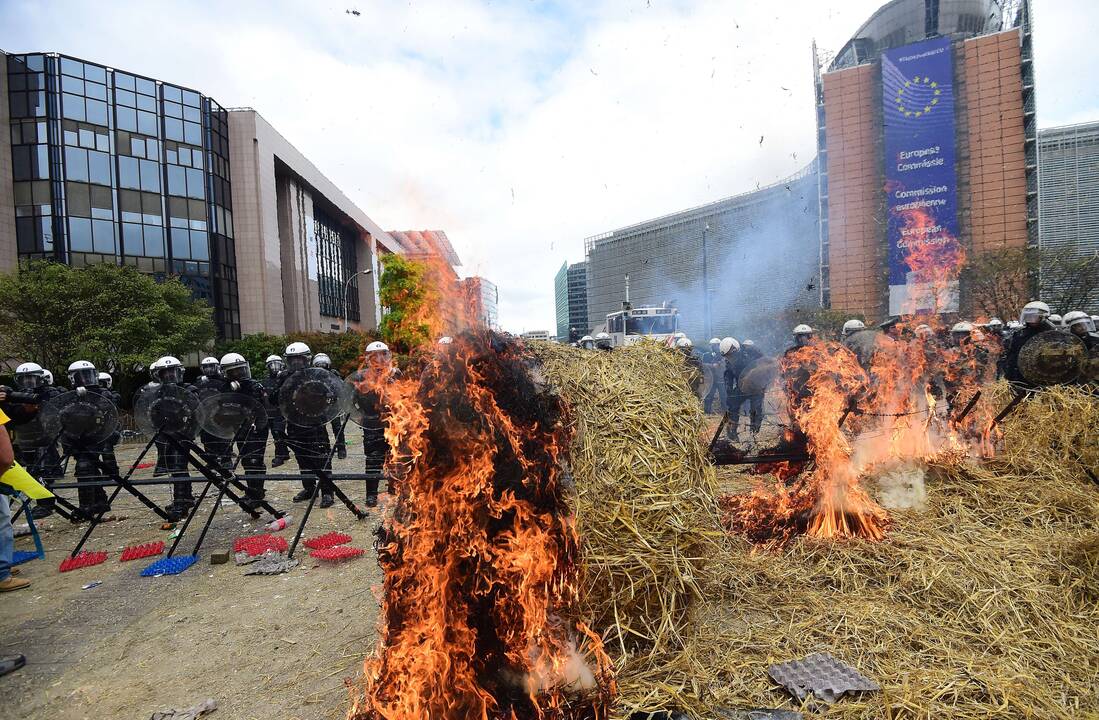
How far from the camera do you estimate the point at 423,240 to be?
3168 mm

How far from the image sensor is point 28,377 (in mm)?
8711

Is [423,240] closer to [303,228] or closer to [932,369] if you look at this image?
[932,369]

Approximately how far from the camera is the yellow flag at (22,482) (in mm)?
4602

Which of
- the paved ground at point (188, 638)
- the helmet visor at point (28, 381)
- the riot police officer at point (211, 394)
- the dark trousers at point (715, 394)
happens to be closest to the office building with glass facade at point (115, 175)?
the helmet visor at point (28, 381)

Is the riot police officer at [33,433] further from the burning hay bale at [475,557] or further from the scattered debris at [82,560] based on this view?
the burning hay bale at [475,557]

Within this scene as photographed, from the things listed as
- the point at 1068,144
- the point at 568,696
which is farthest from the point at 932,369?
the point at 1068,144

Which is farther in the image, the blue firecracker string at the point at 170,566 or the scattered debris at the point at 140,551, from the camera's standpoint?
the scattered debris at the point at 140,551

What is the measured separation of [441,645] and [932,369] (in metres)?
7.65

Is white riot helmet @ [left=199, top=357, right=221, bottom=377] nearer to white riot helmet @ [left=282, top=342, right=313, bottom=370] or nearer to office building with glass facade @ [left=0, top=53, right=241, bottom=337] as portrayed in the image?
white riot helmet @ [left=282, top=342, right=313, bottom=370]

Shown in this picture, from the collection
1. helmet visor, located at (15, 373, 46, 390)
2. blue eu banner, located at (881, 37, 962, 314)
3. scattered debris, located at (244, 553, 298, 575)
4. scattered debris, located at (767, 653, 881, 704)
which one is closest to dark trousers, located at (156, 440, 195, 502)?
helmet visor, located at (15, 373, 46, 390)

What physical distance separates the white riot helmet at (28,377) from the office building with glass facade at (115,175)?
1020 inches

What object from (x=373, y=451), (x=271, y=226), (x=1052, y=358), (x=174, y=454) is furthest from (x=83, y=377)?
(x=271, y=226)

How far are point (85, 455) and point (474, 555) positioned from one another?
8708 millimetres

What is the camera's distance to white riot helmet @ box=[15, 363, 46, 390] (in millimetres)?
8633
